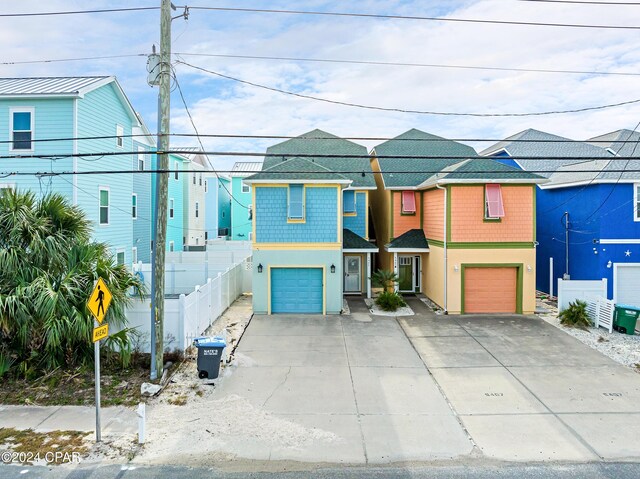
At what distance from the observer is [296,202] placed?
17.0 meters

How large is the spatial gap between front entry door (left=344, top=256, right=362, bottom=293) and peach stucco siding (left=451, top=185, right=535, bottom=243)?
5.61 m

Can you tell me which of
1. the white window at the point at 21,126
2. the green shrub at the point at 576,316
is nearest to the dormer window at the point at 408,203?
the green shrub at the point at 576,316

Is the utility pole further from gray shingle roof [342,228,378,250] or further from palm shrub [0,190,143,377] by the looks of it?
gray shingle roof [342,228,378,250]

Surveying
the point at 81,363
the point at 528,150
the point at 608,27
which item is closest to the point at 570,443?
the point at 608,27

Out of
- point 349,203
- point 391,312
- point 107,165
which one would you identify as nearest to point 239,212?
point 349,203

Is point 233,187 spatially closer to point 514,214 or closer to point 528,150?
point 528,150

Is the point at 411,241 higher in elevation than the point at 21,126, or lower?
lower

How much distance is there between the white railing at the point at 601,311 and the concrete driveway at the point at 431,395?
176cm

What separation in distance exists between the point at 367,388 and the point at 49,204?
8.38 metres

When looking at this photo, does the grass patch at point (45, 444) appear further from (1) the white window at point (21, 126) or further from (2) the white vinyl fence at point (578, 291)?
(2) the white vinyl fence at point (578, 291)

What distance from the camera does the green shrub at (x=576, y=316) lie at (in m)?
14.8

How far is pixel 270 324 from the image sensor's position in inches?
609

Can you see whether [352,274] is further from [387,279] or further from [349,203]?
[349,203]

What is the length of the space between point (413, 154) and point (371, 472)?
19.7m
